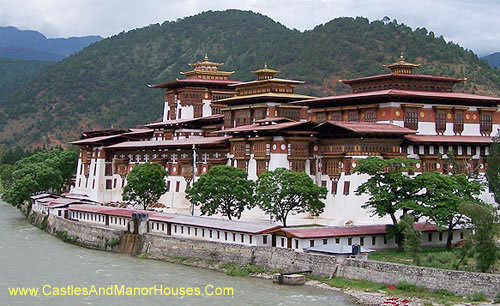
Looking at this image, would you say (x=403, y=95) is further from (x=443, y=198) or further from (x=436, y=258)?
(x=436, y=258)

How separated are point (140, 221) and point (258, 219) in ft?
27.0

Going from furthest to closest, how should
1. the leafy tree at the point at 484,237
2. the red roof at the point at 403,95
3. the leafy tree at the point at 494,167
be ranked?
1. the red roof at the point at 403,95
2. the leafy tree at the point at 494,167
3. the leafy tree at the point at 484,237

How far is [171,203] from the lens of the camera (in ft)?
232

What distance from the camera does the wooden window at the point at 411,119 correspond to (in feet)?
197

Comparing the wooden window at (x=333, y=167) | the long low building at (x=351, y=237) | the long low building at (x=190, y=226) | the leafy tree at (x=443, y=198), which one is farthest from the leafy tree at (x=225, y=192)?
the leafy tree at (x=443, y=198)

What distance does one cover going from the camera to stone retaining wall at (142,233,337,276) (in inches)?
1681

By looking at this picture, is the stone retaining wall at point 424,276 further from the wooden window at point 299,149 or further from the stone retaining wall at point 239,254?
the wooden window at point 299,149

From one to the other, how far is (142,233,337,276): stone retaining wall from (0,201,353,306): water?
4.17 feet

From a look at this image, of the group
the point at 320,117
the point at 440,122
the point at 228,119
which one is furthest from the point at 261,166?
the point at 440,122

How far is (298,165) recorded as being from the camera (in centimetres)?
5850

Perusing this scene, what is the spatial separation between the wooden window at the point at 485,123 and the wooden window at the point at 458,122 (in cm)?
189

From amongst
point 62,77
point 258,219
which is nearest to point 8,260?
point 258,219

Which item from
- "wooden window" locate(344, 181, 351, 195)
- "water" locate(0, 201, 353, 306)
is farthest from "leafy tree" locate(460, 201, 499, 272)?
"wooden window" locate(344, 181, 351, 195)

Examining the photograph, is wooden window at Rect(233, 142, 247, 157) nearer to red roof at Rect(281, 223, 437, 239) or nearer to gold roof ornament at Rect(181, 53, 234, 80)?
red roof at Rect(281, 223, 437, 239)
